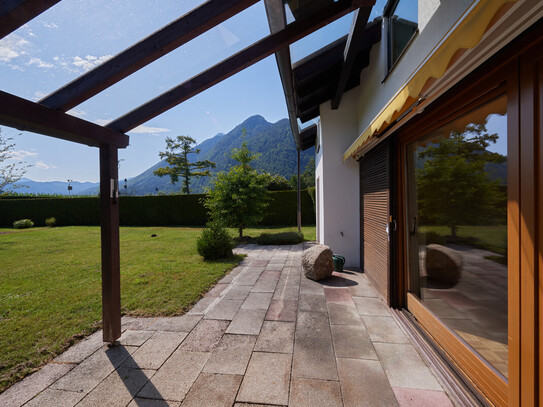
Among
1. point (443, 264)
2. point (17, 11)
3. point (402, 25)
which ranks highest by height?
point (402, 25)

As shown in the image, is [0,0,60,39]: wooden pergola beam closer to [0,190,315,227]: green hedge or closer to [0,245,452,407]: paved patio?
[0,245,452,407]: paved patio

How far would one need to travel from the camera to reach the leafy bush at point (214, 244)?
268 inches

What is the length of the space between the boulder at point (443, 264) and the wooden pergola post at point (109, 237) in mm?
3674

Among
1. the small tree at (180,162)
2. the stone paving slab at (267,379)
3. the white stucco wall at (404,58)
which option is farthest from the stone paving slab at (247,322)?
the small tree at (180,162)

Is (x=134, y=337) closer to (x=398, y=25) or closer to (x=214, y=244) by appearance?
(x=214, y=244)

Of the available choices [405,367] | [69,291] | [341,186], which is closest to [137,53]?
[405,367]

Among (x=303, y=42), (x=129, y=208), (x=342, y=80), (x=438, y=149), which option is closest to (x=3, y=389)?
(x=438, y=149)

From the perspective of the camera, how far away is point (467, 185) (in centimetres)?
216

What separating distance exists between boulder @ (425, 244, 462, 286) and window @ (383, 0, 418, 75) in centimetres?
254

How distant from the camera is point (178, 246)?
891cm

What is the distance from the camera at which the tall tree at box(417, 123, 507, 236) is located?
1838 mm

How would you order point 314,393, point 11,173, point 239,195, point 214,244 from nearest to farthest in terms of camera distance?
point 314,393 < point 214,244 < point 239,195 < point 11,173

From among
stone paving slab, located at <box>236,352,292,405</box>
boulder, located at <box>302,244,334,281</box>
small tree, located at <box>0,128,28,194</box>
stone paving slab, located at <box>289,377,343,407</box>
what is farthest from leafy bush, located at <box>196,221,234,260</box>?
small tree, located at <box>0,128,28,194</box>

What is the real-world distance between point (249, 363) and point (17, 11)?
124 inches
